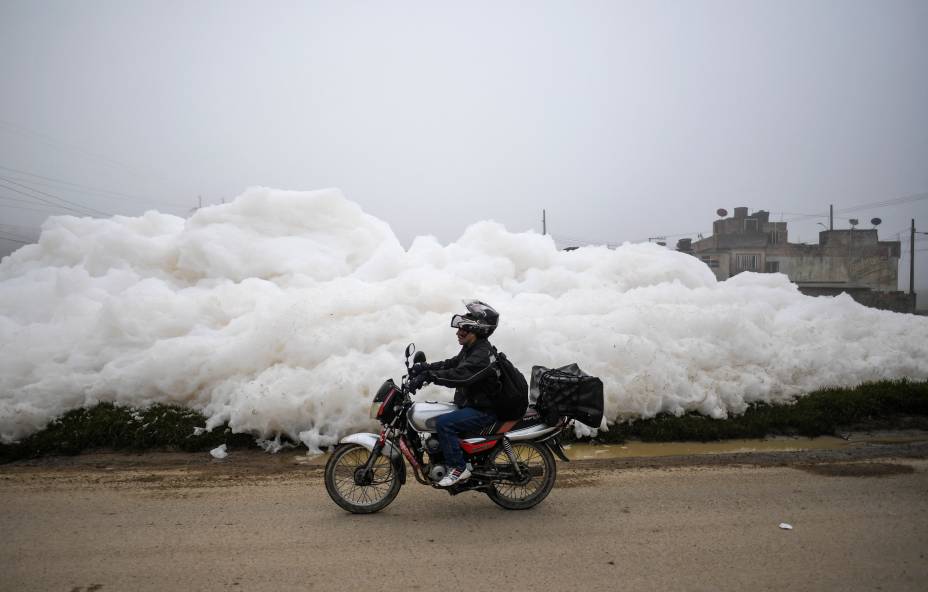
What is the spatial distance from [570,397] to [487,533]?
1.49m

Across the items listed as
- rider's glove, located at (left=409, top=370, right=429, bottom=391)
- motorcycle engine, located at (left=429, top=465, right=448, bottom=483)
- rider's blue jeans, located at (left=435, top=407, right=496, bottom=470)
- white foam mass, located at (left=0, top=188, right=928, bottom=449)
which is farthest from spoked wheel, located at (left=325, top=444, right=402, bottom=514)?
white foam mass, located at (left=0, top=188, right=928, bottom=449)

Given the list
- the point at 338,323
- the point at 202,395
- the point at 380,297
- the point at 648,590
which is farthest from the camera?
the point at 380,297

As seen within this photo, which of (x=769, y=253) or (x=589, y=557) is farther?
(x=769, y=253)

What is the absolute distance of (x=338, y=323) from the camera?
10.8 metres

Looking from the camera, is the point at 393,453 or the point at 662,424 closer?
the point at 393,453

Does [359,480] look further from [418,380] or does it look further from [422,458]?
[418,380]

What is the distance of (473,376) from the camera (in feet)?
18.3

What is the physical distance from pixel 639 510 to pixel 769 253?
1815 inches

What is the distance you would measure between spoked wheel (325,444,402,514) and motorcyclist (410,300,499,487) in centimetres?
62

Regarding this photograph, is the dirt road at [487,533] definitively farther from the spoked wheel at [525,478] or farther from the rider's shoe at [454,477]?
the rider's shoe at [454,477]

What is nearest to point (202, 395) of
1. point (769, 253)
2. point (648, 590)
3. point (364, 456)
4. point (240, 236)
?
point (364, 456)

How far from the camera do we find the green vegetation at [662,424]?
8.66 metres

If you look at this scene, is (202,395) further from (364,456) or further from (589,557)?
(589,557)

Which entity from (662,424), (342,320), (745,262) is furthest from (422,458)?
(745,262)
